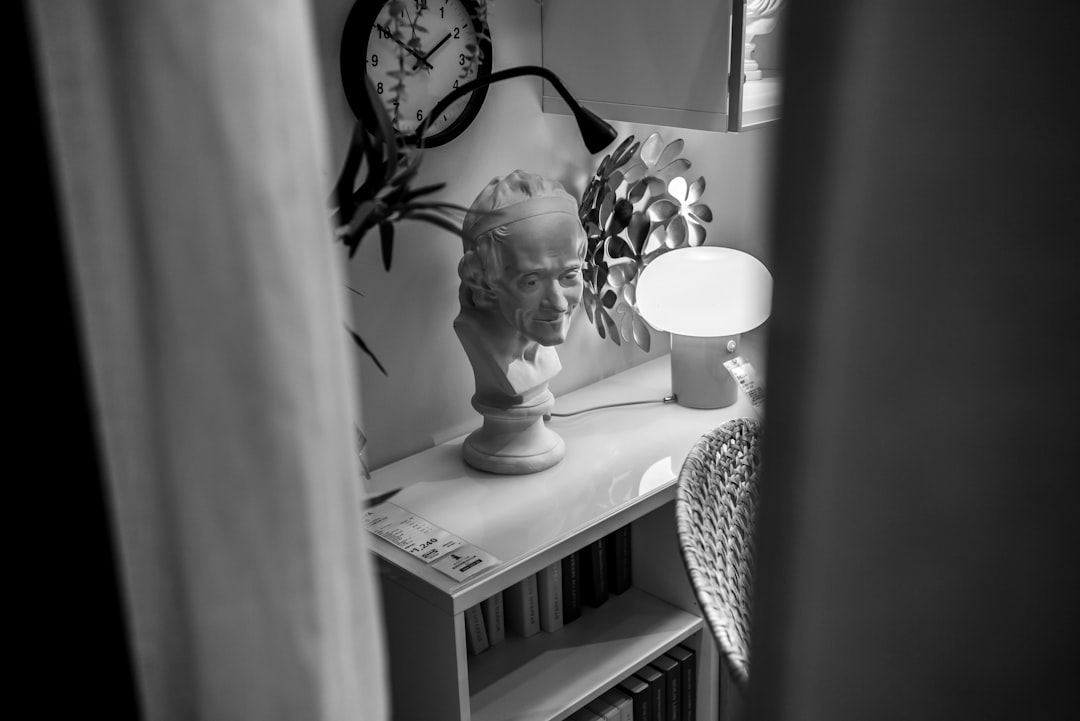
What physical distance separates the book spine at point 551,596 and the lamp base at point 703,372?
48 centimetres

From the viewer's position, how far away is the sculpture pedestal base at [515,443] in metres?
1.81

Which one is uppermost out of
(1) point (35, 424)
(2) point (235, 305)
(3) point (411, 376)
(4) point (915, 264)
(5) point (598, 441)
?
(4) point (915, 264)

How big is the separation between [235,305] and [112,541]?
41 centimetres

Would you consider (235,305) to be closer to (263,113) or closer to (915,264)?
(263,113)

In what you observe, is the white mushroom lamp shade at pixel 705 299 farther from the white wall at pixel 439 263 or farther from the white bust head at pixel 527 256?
the white bust head at pixel 527 256

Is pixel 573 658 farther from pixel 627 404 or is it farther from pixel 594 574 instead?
pixel 627 404

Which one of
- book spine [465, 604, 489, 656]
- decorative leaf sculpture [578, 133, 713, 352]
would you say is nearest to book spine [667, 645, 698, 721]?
book spine [465, 604, 489, 656]

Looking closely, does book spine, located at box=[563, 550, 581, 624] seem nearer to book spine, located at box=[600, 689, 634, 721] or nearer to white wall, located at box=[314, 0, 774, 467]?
book spine, located at box=[600, 689, 634, 721]

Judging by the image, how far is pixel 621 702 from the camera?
1.95 meters

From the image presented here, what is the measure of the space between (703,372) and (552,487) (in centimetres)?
48

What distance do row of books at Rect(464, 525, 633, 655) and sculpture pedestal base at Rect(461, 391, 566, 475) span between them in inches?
9.4

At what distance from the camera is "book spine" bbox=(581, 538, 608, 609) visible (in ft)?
6.65

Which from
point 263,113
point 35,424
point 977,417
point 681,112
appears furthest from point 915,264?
point 681,112

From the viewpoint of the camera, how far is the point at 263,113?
2.54 feet
